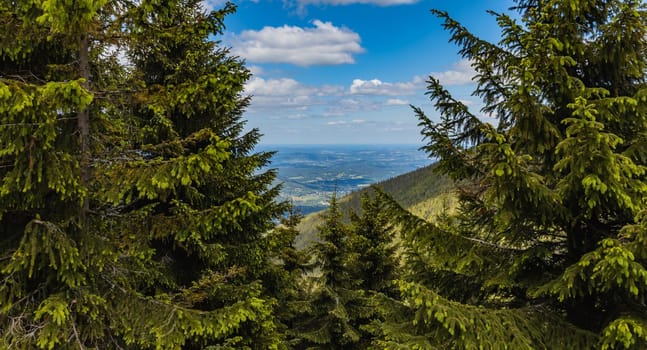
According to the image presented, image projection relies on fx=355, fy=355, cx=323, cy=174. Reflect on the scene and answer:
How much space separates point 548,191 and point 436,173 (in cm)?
197

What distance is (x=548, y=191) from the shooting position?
4.56 metres

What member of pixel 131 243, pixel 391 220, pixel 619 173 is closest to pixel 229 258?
pixel 131 243

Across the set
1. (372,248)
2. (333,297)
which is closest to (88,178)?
(333,297)

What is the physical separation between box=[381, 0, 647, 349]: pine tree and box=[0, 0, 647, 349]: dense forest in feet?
0.10

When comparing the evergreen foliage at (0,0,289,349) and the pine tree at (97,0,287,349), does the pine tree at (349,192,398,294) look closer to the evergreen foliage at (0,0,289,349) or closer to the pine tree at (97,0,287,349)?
the pine tree at (97,0,287,349)

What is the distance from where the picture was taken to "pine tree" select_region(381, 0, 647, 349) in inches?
168

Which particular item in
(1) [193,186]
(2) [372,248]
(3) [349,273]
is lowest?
(3) [349,273]

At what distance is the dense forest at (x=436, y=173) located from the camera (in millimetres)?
4234

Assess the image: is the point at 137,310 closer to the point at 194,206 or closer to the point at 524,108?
the point at 194,206

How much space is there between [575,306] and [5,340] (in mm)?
7887

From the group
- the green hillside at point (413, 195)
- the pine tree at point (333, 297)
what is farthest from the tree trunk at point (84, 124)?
the green hillside at point (413, 195)

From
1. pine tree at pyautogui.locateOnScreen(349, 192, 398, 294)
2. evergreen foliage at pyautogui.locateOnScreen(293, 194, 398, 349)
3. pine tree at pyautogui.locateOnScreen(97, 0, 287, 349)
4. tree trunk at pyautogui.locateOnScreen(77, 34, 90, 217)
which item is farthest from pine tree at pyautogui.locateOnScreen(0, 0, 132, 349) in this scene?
pine tree at pyautogui.locateOnScreen(349, 192, 398, 294)

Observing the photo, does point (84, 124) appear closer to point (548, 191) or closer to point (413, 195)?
point (548, 191)

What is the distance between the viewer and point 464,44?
5914 millimetres
